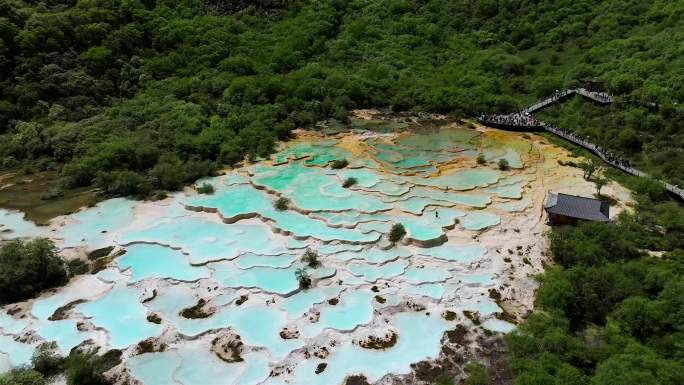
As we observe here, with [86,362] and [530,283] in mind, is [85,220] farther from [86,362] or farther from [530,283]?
[530,283]

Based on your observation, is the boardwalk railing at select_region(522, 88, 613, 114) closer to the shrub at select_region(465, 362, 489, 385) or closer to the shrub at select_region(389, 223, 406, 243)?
the shrub at select_region(389, 223, 406, 243)

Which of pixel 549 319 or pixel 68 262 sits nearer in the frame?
pixel 549 319

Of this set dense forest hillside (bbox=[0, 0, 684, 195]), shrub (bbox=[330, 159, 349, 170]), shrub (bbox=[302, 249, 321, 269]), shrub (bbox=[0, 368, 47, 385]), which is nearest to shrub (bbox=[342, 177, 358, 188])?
shrub (bbox=[330, 159, 349, 170])

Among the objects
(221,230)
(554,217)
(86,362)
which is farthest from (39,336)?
(554,217)

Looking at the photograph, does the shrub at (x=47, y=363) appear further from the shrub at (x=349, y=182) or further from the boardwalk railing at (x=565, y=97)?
the boardwalk railing at (x=565, y=97)

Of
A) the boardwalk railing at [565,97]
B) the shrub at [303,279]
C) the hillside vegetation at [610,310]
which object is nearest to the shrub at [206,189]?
the shrub at [303,279]

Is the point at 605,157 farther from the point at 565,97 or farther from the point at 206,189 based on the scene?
the point at 206,189

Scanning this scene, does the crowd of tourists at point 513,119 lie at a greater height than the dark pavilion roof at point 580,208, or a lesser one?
greater
